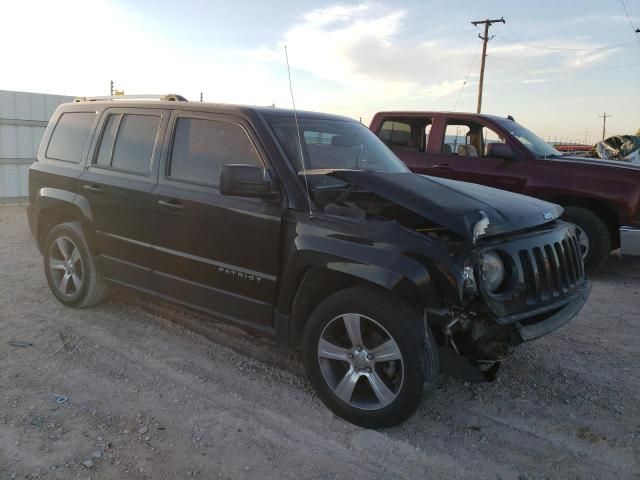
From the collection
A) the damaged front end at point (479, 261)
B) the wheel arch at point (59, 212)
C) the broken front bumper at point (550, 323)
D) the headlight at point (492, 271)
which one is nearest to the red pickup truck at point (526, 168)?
the broken front bumper at point (550, 323)

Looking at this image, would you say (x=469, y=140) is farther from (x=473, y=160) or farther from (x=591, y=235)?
(x=591, y=235)

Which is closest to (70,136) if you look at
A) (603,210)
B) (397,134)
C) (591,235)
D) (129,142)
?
(129,142)

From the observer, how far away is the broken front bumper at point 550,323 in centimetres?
292

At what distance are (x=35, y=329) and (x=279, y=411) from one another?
2411 mm

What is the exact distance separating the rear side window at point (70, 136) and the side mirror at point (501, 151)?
484 cm

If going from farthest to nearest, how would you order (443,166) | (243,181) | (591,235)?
(443,166) → (591,235) → (243,181)

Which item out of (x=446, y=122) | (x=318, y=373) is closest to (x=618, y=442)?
(x=318, y=373)

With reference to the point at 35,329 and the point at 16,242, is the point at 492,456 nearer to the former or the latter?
the point at 35,329

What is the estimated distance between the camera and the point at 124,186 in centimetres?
419

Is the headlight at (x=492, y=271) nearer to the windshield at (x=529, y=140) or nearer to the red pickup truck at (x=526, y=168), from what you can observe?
the red pickup truck at (x=526, y=168)

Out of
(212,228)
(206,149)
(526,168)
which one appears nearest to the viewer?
(212,228)

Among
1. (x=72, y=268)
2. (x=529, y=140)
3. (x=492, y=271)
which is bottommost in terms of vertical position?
(x=72, y=268)

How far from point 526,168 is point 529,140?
0.65 meters

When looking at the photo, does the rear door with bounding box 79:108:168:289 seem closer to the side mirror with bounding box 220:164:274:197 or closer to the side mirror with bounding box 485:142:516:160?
the side mirror with bounding box 220:164:274:197
